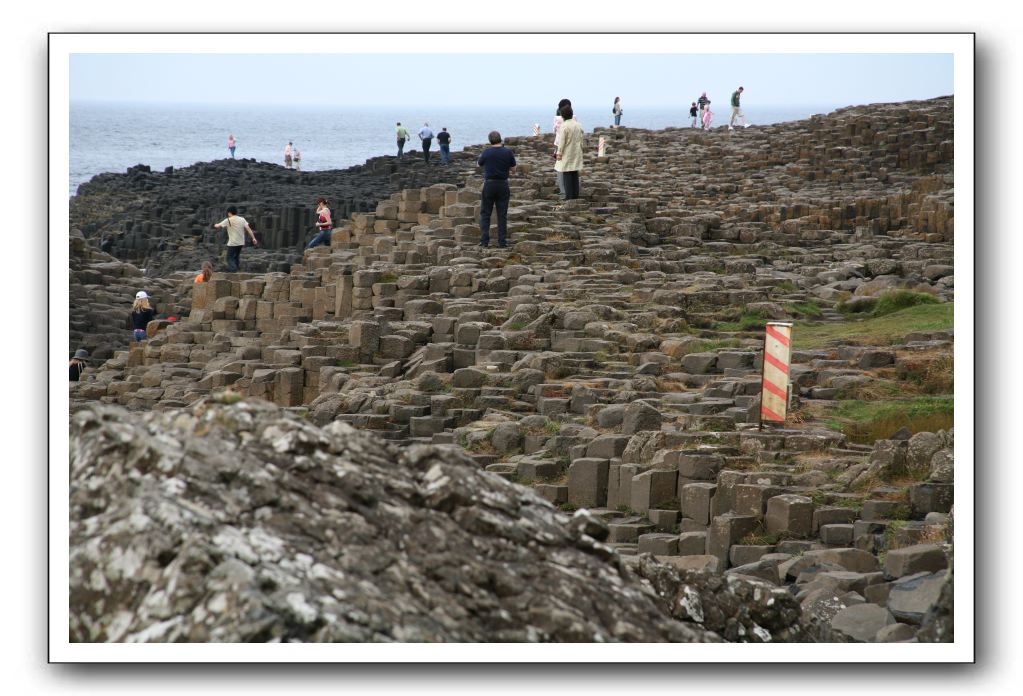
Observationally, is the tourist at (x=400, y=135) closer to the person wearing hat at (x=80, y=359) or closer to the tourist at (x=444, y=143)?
the tourist at (x=444, y=143)

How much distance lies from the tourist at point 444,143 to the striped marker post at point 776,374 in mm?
43152

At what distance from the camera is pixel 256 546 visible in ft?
23.3

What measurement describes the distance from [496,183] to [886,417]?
412 inches

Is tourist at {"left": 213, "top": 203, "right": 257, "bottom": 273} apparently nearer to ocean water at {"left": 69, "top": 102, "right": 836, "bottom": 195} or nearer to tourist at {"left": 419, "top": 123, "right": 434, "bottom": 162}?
ocean water at {"left": 69, "top": 102, "right": 836, "bottom": 195}

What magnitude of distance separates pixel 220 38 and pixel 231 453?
14.2 feet

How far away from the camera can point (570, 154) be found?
27.9 m

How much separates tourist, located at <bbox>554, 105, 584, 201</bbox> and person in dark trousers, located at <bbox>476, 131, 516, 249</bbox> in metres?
1.22

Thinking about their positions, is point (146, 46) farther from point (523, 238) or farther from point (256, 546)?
point (523, 238)

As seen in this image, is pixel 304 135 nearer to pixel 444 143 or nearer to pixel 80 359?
pixel 444 143

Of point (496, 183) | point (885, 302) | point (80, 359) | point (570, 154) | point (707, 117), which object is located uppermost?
point (707, 117)

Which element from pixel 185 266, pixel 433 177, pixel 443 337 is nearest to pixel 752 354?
pixel 443 337

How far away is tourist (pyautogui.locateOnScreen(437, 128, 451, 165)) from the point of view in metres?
57.7

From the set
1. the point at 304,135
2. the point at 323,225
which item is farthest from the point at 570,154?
the point at 304,135

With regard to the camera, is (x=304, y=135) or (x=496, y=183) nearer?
(x=496, y=183)
